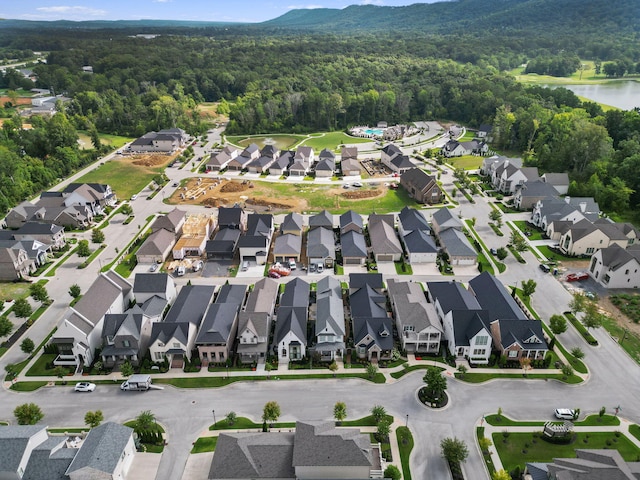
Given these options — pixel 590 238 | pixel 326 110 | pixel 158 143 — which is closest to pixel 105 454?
pixel 590 238

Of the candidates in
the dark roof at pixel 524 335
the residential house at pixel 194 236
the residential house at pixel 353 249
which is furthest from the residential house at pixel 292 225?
the dark roof at pixel 524 335

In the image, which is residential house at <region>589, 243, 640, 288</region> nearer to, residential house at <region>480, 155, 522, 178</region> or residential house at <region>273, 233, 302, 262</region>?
residential house at <region>480, 155, 522, 178</region>

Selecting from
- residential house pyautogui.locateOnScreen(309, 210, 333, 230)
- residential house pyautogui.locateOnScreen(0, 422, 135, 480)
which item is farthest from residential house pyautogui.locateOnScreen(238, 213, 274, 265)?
residential house pyautogui.locateOnScreen(0, 422, 135, 480)

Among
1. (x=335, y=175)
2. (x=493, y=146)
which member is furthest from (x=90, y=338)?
(x=493, y=146)

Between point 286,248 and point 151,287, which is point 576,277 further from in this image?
point 151,287

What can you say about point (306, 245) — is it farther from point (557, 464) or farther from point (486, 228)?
point (557, 464)
